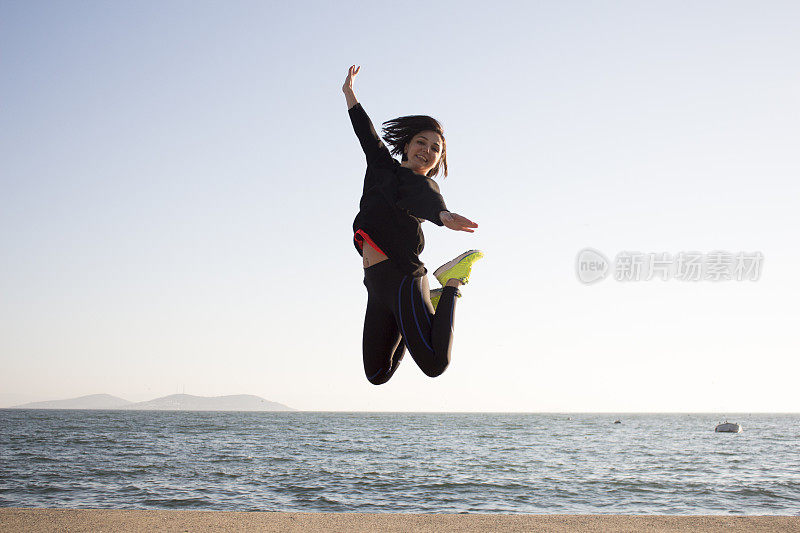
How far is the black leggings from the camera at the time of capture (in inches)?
117

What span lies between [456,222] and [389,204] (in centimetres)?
66

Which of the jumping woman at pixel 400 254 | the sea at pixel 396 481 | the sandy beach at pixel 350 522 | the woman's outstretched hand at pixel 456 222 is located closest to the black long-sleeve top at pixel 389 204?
the jumping woman at pixel 400 254

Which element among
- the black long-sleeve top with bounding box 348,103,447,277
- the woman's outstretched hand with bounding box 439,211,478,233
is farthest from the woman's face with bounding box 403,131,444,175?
the woman's outstretched hand with bounding box 439,211,478,233

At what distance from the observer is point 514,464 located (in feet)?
81.1

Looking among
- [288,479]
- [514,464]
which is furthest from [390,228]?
[514,464]

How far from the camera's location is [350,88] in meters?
3.32

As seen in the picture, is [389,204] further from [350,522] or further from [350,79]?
[350,522]

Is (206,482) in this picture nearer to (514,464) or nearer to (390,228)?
(514,464)

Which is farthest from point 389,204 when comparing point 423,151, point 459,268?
point 459,268

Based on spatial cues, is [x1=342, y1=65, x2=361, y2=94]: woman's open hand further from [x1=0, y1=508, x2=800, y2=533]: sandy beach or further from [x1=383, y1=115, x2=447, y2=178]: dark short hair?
[x1=0, y1=508, x2=800, y2=533]: sandy beach

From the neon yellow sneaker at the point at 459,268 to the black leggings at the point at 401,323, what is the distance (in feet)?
0.29

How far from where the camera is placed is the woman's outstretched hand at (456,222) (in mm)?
2402

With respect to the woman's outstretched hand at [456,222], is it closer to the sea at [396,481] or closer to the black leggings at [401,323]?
the black leggings at [401,323]

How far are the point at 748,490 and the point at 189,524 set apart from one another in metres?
17.8
